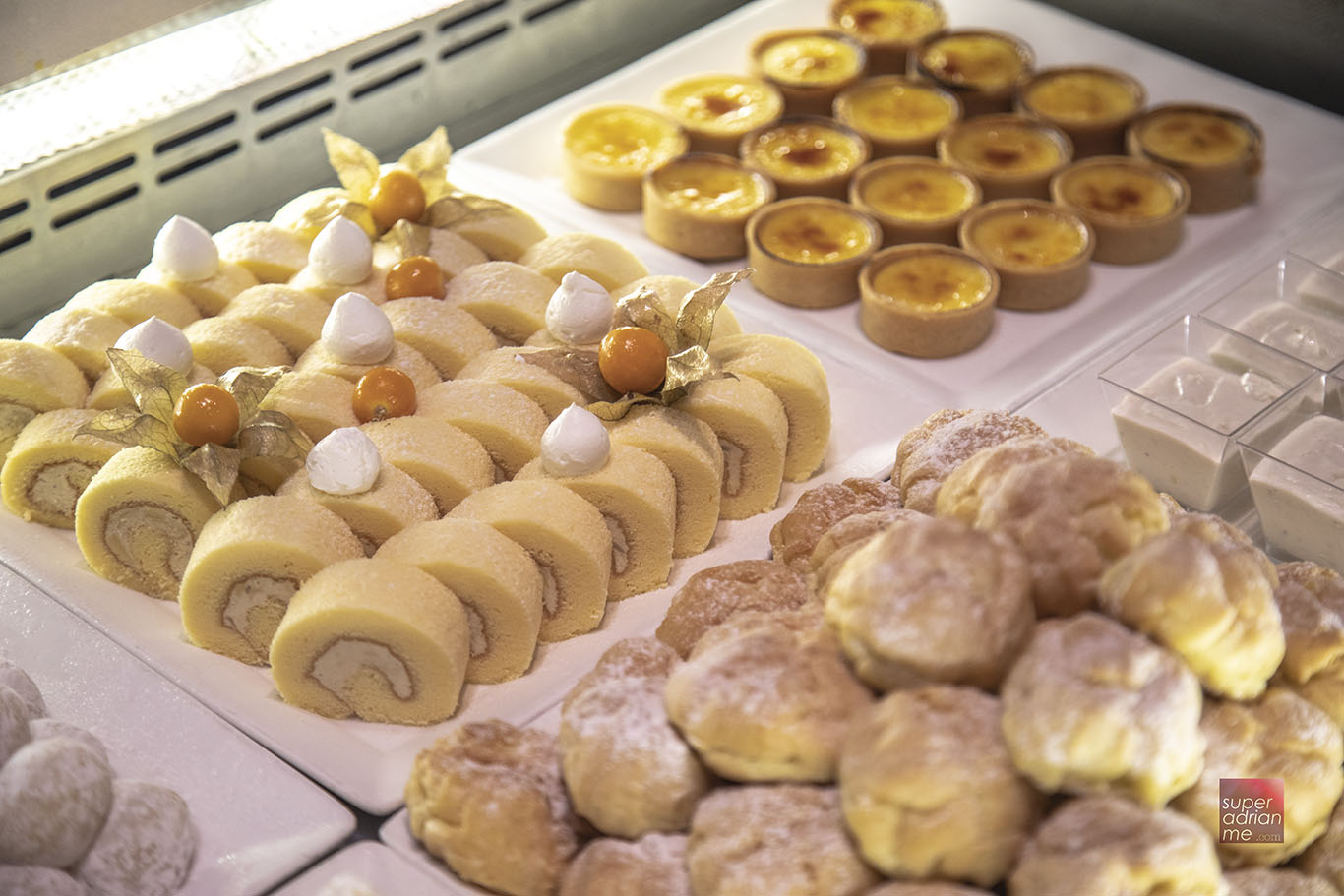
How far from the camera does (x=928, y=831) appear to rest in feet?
6.16

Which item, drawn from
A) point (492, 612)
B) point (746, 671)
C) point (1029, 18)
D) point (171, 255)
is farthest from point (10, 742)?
point (1029, 18)

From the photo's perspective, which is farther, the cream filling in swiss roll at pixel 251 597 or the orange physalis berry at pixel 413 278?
the orange physalis berry at pixel 413 278

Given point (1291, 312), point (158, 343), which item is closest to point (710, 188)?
point (1291, 312)

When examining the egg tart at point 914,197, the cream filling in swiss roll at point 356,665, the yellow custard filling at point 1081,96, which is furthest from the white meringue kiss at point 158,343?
the yellow custard filling at point 1081,96

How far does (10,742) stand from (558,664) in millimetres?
992

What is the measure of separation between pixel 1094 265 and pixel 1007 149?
50 centimetres

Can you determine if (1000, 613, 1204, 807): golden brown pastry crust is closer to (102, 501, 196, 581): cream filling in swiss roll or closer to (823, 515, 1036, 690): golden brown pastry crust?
(823, 515, 1036, 690): golden brown pastry crust

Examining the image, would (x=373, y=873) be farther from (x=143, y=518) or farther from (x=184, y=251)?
(x=184, y=251)

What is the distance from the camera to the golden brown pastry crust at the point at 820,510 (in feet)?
9.16

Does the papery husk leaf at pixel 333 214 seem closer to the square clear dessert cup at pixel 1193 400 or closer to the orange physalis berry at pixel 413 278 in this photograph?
the orange physalis berry at pixel 413 278

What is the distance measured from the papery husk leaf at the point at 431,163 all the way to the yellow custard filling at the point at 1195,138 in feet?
6.65

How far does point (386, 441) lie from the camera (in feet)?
9.45

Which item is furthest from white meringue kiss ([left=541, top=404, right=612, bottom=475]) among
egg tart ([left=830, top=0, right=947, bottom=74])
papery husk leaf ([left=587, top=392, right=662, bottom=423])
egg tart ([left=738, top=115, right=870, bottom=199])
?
egg tart ([left=830, top=0, right=947, bottom=74])

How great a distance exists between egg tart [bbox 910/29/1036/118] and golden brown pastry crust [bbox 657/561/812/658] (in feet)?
7.42
